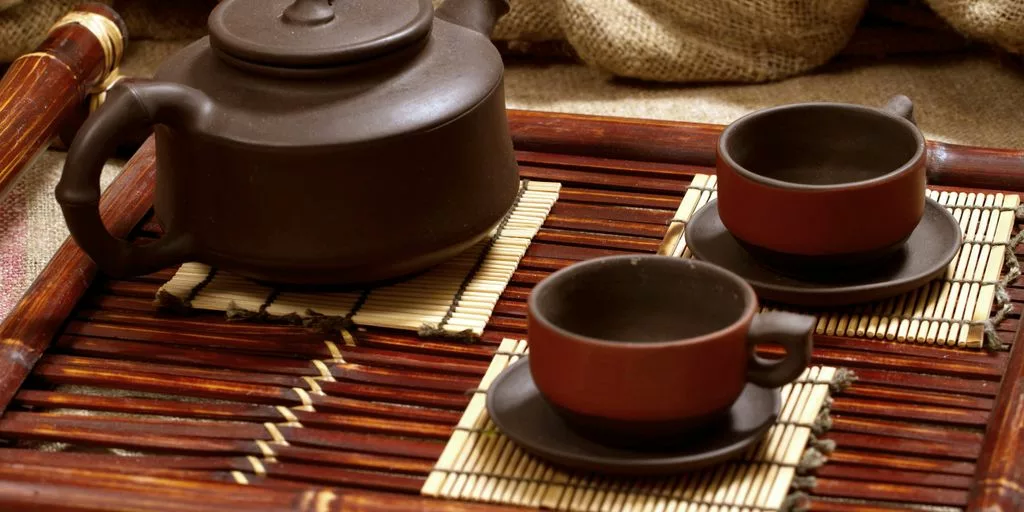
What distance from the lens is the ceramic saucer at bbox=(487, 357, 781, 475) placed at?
2.51 feet

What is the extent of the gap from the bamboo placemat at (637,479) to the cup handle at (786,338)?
5 centimetres

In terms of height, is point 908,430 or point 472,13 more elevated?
point 472,13

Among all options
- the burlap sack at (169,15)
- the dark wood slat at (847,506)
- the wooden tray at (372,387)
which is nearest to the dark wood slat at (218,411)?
the wooden tray at (372,387)

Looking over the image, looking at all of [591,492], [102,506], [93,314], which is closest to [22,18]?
[93,314]

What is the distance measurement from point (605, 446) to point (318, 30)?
34 cm

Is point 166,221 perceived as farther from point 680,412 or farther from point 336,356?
point 680,412

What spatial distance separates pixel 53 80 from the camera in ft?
4.09

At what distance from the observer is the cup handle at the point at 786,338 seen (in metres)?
0.76

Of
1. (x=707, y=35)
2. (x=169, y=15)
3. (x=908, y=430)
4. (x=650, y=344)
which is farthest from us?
(x=169, y=15)

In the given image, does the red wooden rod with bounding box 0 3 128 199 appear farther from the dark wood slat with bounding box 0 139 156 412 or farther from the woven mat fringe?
the woven mat fringe

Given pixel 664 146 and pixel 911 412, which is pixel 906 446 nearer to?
pixel 911 412

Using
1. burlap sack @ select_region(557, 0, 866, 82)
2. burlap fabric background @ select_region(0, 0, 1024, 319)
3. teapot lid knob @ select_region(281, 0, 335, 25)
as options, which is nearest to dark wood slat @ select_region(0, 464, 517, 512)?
teapot lid knob @ select_region(281, 0, 335, 25)

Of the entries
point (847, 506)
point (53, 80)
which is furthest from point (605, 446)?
point (53, 80)

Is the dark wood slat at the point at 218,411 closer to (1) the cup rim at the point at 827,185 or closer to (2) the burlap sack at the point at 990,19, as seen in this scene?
(1) the cup rim at the point at 827,185
